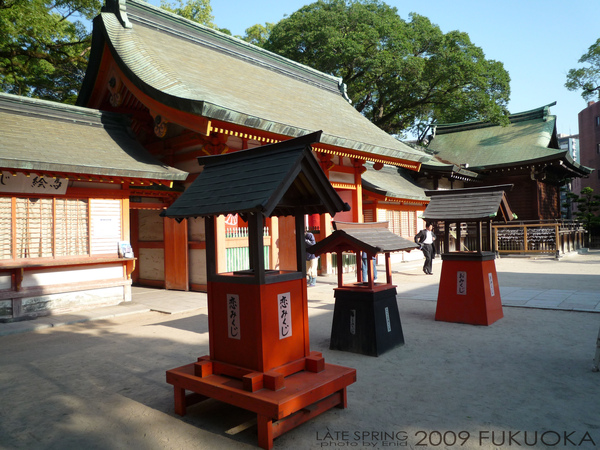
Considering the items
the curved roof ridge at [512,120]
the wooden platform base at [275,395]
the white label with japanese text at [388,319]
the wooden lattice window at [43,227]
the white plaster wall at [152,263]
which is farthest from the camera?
the curved roof ridge at [512,120]

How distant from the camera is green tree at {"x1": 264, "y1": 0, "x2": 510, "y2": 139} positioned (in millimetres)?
23344

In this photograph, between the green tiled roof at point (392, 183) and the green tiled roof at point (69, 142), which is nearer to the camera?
the green tiled roof at point (69, 142)

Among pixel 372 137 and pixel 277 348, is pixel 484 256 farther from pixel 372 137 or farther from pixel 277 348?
pixel 372 137

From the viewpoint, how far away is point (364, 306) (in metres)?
5.44

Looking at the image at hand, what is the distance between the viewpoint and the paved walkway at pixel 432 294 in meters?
7.80

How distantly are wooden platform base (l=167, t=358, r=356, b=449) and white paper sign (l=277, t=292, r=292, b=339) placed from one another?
0.37 metres

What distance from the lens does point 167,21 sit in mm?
11977

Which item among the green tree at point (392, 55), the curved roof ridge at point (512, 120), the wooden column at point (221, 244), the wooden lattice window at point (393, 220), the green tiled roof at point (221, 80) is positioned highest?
the green tree at point (392, 55)

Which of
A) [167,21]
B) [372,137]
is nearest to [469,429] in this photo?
[372,137]

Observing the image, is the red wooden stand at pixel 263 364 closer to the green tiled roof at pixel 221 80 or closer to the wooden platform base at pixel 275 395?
the wooden platform base at pixel 275 395

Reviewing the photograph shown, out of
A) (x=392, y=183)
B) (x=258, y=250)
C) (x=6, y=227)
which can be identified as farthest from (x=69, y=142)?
(x=392, y=183)

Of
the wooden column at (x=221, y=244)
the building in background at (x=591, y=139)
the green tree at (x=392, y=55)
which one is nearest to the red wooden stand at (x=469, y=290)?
the wooden column at (x=221, y=244)

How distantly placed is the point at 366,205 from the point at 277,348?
13.3 metres

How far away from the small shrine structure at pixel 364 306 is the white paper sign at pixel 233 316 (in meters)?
2.13
